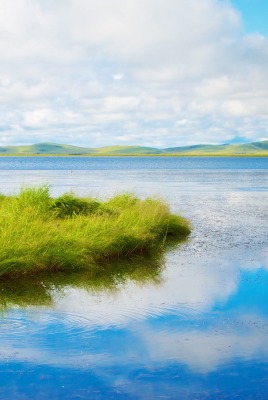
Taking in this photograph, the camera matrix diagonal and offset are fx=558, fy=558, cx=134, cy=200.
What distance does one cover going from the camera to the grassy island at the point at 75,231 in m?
15.9

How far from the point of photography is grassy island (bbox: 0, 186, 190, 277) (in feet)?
52.3

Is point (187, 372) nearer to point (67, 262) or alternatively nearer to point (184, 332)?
point (184, 332)

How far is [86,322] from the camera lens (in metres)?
11.6

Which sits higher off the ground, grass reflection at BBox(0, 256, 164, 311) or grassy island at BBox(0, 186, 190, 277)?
grassy island at BBox(0, 186, 190, 277)

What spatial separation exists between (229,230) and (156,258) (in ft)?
22.4

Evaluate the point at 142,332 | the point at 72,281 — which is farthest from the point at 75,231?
the point at 142,332

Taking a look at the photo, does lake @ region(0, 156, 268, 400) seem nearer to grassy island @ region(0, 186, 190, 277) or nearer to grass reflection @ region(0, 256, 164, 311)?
grass reflection @ region(0, 256, 164, 311)

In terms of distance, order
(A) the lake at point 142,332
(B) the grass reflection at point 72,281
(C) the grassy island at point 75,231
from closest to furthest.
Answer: (A) the lake at point 142,332, (B) the grass reflection at point 72,281, (C) the grassy island at point 75,231

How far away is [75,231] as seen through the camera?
18438 millimetres

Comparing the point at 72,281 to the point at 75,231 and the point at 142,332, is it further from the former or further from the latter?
the point at 142,332

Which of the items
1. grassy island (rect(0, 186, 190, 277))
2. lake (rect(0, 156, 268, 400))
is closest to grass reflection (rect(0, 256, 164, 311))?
lake (rect(0, 156, 268, 400))

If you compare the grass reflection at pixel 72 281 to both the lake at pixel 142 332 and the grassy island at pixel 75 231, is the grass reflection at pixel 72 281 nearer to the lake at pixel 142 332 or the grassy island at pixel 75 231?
the lake at pixel 142 332

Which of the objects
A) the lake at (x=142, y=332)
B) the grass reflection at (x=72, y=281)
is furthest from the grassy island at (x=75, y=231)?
the lake at (x=142, y=332)

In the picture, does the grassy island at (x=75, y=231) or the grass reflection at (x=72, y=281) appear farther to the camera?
the grassy island at (x=75, y=231)
